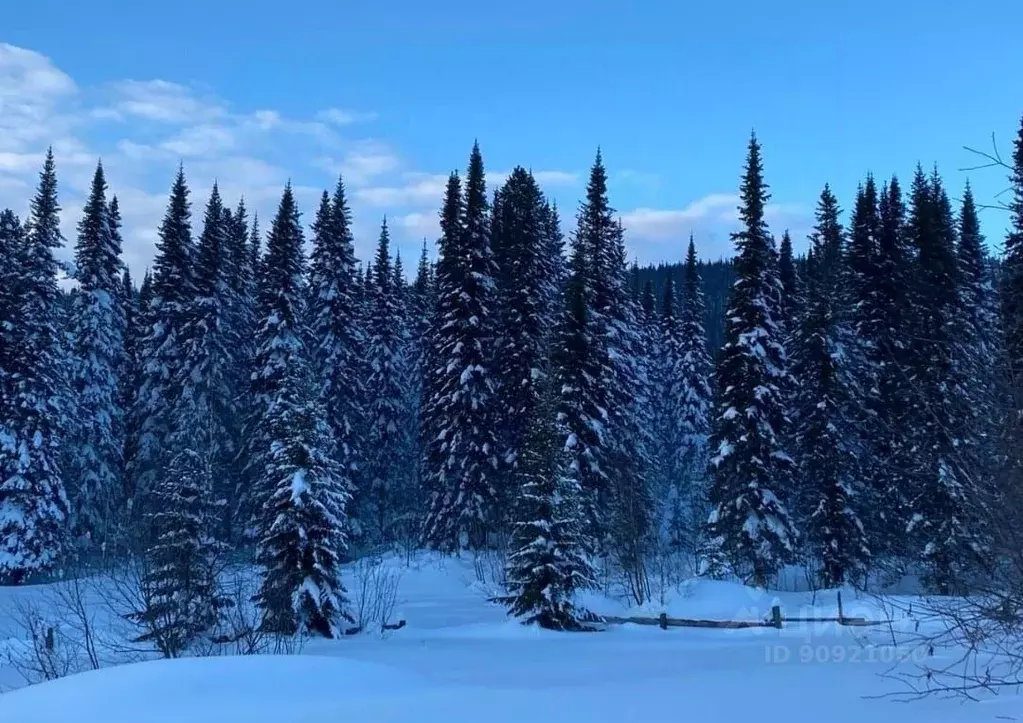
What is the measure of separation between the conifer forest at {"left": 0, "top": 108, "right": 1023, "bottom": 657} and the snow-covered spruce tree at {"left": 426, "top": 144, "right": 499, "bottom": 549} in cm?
14

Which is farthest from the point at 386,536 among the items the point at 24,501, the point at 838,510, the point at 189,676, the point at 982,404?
the point at 982,404

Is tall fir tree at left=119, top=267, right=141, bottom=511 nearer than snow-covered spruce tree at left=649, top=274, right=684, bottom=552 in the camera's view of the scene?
Yes

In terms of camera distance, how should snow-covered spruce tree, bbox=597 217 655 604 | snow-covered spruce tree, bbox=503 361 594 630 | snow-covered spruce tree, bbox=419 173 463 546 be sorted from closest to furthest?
1. snow-covered spruce tree, bbox=503 361 594 630
2. snow-covered spruce tree, bbox=597 217 655 604
3. snow-covered spruce tree, bbox=419 173 463 546

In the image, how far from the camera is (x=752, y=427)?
3000cm

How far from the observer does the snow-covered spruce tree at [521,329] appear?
116 feet

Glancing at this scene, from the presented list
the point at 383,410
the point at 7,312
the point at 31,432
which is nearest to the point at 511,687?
the point at 31,432

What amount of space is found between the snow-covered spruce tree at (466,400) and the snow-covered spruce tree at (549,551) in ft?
40.6

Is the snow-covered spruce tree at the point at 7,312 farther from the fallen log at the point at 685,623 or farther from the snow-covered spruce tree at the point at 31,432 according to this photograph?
the fallen log at the point at 685,623

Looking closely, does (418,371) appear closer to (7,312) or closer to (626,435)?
→ (626,435)

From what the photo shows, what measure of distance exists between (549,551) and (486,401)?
15.1 m

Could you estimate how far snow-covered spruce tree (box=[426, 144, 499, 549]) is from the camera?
35750mm

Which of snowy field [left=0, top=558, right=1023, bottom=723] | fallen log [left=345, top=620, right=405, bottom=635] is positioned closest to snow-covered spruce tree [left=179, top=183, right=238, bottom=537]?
fallen log [left=345, top=620, right=405, bottom=635]

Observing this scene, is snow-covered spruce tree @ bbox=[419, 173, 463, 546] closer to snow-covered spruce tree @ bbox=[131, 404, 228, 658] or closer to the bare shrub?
the bare shrub

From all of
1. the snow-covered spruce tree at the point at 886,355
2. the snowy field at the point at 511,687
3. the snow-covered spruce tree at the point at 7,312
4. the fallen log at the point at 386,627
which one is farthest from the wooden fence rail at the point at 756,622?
the snow-covered spruce tree at the point at 7,312
